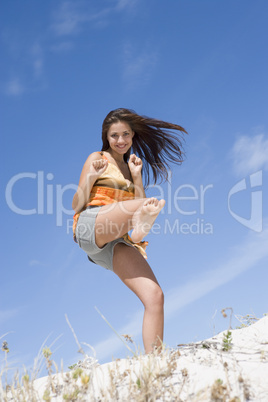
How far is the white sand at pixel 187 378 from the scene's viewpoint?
3.09 meters

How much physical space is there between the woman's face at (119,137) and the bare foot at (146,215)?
1.37m

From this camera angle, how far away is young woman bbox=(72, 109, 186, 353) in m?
4.60

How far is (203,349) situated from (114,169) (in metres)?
2.52

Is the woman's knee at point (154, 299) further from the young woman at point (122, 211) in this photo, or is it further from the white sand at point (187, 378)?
the white sand at point (187, 378)

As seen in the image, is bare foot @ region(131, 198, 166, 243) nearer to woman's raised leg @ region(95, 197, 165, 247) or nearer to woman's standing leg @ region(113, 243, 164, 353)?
woman's raised leg @ region(95, 197, 165, 247)

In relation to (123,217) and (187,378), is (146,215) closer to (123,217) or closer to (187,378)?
(123,217)

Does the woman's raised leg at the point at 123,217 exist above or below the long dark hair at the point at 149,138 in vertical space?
below

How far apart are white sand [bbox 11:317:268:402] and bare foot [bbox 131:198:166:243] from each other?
1406mm

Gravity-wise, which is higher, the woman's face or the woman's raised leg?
the woman's face

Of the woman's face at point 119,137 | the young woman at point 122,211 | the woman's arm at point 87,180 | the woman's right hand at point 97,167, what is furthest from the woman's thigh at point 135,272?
the woman's face at point 119,137

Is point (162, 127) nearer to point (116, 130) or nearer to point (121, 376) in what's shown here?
point (116, 130)

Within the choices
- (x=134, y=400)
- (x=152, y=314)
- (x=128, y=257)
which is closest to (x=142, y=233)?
(x=128, y=257)

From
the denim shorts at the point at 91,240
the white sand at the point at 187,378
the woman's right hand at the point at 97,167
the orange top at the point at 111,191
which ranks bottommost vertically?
the white sand at the point at 187,378

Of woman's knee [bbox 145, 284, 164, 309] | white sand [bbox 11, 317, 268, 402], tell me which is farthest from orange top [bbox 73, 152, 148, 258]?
white sand [bbox 11, 317, 268, 402]
